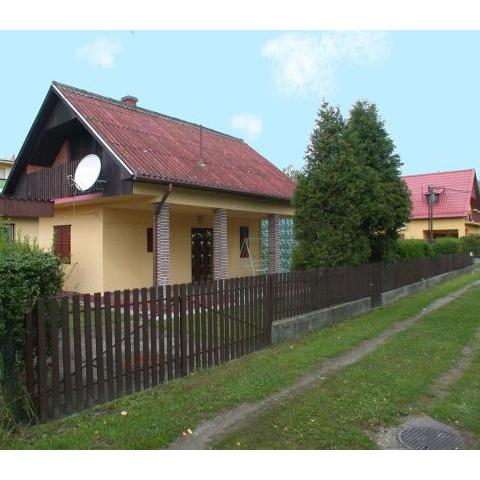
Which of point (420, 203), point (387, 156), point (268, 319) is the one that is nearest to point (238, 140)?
point (387, 156)

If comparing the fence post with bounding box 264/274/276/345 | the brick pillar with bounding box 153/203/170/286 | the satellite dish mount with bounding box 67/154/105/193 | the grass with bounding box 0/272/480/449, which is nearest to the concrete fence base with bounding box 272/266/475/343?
the fence post with bounding box 264/274/276/345

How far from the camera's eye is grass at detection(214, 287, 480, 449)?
3.84m

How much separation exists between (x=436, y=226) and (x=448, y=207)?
182cm

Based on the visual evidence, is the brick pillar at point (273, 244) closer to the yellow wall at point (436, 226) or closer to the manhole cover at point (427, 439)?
the manhole cover at point (427, 439)

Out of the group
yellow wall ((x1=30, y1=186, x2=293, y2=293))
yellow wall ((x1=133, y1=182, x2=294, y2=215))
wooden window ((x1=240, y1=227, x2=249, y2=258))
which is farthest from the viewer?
wooden window ((x1=240, y1=227, x2=249, y2=258))

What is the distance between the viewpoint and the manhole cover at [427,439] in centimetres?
383

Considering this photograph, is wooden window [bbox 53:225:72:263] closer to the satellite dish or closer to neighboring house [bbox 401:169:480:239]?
the satellite dish

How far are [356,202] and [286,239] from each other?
25.5 feet

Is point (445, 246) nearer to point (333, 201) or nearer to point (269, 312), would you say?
point (333, 201)

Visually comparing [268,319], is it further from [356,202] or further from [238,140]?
[238,140]

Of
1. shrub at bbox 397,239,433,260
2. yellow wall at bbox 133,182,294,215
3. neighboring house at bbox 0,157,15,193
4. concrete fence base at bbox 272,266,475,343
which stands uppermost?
neighboring house at bbox 0,157,15,193

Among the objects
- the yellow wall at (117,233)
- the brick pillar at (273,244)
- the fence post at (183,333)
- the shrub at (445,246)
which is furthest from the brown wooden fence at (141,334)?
the shrub at (445,246)

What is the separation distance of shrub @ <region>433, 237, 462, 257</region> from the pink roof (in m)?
8.25

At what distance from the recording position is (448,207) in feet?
119
